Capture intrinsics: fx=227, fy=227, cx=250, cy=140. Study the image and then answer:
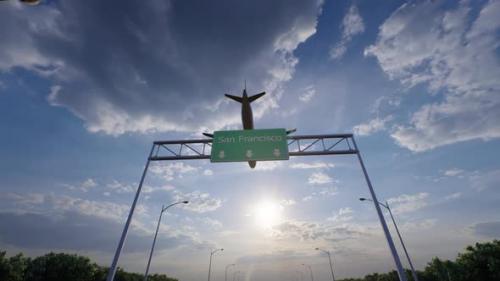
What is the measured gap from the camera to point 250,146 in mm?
14977

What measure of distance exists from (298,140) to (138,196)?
1161 cm

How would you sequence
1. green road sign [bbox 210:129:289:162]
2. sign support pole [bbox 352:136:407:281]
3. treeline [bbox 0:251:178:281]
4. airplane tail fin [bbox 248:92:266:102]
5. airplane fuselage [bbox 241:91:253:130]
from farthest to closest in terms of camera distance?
treeline [bbox 0:251:178:281]
airplane tail fin [bbox 248:92:266:102]
airplane fuselage [bbox 241:91:253:130]
green road sign [bbox 210:129:289:162]
sign support pole [bbox 352:136:407:281]

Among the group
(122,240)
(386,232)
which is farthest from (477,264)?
(122,240)

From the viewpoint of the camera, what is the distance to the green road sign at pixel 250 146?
14.8m

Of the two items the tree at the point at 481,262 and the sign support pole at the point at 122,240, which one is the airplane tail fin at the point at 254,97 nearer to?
the sign support pole at the point at 122,240

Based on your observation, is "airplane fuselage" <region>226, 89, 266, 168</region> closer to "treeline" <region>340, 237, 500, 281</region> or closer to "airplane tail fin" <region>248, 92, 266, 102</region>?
"airplane tail fin" <region>248, 92, 266, 102</region>

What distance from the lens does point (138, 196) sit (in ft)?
47.2

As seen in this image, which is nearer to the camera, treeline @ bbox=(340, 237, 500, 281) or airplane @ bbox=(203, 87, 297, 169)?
airplane @ bbox=(203, 87, 297, 169)

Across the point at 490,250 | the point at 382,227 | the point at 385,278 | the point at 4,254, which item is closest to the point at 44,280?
the point at 4,254

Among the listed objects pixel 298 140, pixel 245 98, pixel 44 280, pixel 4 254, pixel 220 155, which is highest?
pixel 245 98

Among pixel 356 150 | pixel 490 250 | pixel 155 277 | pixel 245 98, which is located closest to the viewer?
pixel 356 150

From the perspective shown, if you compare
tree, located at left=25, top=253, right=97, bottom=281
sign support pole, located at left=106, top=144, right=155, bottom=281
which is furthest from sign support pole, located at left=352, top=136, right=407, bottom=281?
tree, located at left=25, top=253, right=97, bottom=281

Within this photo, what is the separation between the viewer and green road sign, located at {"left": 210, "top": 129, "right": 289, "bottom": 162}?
14820mm

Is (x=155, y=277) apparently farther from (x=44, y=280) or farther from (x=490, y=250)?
(x=490, y=250)
